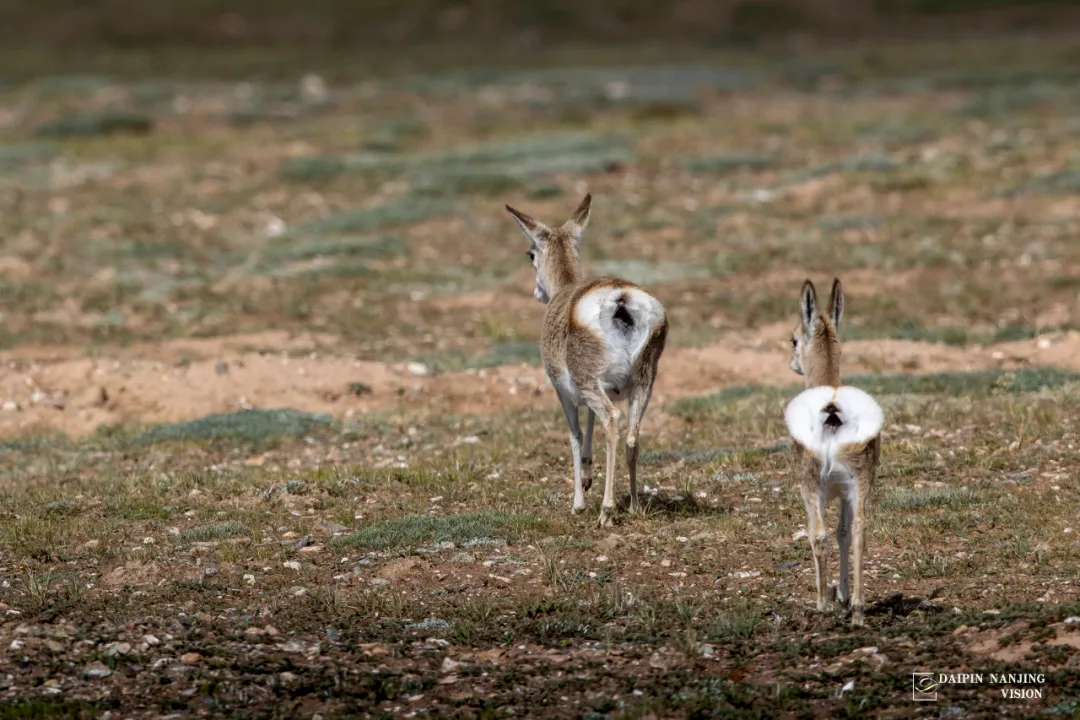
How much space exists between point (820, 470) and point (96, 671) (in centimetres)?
469

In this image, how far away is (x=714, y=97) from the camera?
62594 millimetres

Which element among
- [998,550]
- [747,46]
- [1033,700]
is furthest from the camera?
[747,46]

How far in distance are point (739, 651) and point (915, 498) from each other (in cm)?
384

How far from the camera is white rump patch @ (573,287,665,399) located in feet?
39.3

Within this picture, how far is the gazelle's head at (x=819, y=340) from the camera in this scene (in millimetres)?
9734

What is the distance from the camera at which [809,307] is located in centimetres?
991

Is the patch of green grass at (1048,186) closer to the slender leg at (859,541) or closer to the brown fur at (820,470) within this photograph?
the brown fur at (820,470)

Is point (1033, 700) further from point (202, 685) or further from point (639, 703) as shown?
point (202, 685)

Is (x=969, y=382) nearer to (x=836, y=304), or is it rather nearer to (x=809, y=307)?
(x=836, y=304)

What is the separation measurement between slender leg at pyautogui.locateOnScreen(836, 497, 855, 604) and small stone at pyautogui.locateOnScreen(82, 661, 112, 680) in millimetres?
4714

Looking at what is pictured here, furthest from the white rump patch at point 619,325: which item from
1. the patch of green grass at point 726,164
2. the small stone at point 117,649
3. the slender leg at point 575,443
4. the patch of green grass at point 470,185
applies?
the patch of green grass at point 726,164

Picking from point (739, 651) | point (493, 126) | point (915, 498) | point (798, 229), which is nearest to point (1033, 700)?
point (739, 651)

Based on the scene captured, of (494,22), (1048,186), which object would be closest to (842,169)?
(1048,186)

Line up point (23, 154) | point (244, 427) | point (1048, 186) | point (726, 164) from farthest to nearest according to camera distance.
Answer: point (23, 154)
point (726, 164)
point (1048, 186)
point (244, 427)
